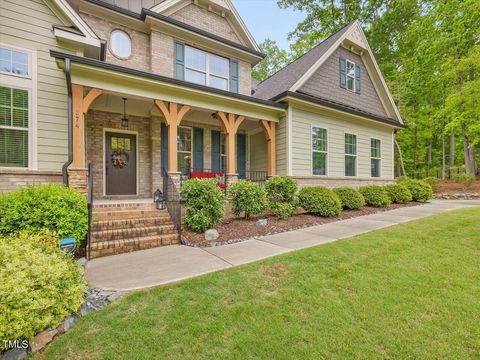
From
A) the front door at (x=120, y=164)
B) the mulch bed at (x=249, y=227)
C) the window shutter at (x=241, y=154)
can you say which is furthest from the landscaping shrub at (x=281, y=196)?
the front door at (x=120, y=164)

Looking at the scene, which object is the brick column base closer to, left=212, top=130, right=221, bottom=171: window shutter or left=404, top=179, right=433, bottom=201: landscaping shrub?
left=212, top=130, right=221, bottom=171: window shutter

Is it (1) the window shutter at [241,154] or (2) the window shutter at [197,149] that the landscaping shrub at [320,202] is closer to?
(1) the window shutter at [241,154]

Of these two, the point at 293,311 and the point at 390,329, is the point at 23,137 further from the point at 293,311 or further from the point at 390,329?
the point at 390,329

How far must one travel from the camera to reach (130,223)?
225 inches

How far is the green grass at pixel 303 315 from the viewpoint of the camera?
87.4 inches

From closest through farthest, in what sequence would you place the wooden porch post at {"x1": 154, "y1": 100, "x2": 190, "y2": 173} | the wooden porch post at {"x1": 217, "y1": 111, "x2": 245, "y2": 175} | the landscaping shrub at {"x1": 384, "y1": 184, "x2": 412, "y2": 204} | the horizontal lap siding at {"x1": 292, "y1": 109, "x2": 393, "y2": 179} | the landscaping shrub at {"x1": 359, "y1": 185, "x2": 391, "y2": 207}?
the wooden porch post at {"x1": 154, "y1": 100, "x2": 190, "y2": 173} → the wooden porch post at {"x1": 217, "y1": 111, "x2": 245, "y2": 175} → the horizontal lap siding at {"x1": 292, "y1": 109, "x2": 393, "y2": 179} → the landscaping shrub at {"x1": 359, "y1": 185, "x2": 391, "y2": 207} → the landscaping shrub at {"x1": 384, "y1": 184, "x2": 412, "y2": 204}

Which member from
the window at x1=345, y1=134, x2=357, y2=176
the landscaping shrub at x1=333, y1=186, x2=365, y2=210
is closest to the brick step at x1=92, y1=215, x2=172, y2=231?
the landscaping shrub at x1=333, y1=186, x2=365, y2=210

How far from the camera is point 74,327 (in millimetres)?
2629

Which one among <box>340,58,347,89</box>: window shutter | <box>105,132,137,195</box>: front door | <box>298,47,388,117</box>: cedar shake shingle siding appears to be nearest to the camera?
<box>105,132,137,195</box>: front door

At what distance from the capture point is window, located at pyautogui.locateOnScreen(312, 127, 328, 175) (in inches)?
385

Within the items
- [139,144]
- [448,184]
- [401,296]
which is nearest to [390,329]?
[401,296]

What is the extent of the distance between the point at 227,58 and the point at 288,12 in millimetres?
13536

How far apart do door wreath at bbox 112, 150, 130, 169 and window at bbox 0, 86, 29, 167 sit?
2.59m

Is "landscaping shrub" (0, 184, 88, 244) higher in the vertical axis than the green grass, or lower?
higher
